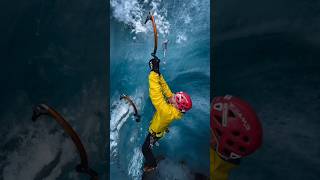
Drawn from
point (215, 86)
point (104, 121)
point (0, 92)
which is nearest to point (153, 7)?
point (215, 86)

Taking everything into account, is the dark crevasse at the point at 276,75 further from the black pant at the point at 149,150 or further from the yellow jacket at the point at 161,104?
the black pant at the point at 149,150

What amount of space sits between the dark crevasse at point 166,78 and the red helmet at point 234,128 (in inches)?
2.9

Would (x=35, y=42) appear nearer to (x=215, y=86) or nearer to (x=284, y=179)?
(x=215, y=86)

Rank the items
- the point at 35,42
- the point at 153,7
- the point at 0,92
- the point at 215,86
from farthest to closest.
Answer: the point at 153,7 → the point at 215,86 → the point at 35,42 → the point at 0,92

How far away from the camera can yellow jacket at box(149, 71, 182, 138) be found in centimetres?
257

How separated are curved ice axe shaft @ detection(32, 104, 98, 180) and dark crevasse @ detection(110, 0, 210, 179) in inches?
11.2

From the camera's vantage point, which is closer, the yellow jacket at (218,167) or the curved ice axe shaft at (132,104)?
the yellow jacket at (218,167)

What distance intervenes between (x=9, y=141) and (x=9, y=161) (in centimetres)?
12

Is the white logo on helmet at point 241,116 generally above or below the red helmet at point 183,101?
below

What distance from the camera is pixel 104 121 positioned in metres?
2.66

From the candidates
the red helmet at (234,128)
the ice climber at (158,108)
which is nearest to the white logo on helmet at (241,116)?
the red helmet at (234,128)

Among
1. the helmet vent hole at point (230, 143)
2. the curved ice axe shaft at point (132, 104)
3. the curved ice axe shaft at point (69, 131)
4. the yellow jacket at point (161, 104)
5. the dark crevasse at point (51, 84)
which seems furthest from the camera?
the curved ice axe shaft at point (132, 104)

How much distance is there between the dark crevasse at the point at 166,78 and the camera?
7.95 ft

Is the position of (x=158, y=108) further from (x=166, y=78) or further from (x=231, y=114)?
(x=231, y=114)
